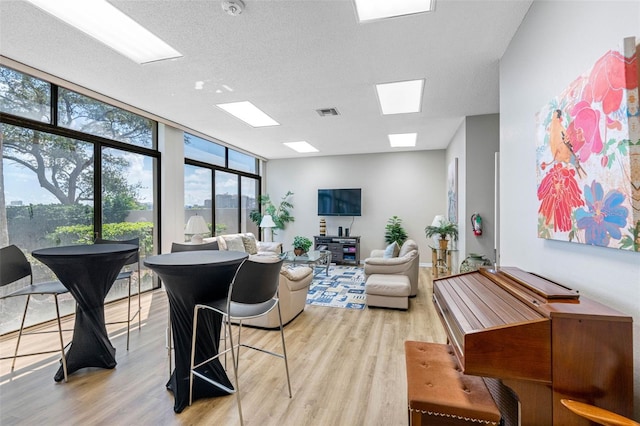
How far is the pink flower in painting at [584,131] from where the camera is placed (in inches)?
49.2

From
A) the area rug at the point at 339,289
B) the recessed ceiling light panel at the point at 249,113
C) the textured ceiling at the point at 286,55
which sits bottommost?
the area rug at the point at 339,289

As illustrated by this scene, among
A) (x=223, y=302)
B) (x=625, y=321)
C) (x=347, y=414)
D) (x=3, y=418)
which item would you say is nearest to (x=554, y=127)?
(x=625, y=321)

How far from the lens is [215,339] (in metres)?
2.07

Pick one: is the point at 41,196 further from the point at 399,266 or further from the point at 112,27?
the point at 399,266

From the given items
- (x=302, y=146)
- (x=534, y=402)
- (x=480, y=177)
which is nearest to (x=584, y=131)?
(x=534, y=402)

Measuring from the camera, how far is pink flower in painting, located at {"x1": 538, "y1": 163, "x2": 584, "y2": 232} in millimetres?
1428

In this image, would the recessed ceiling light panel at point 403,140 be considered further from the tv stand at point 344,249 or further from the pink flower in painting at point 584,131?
the pink flower in painting at point 584,131

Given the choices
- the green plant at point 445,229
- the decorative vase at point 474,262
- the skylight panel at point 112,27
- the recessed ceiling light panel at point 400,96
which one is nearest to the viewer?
the skylight panel at point 112,27

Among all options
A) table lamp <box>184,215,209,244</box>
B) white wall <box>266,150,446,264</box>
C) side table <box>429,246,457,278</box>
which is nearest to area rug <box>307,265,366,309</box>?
side table <box>429,246,457,278</box>

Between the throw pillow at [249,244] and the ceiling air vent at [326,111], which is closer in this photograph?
the ceiling air vent at [326,111]

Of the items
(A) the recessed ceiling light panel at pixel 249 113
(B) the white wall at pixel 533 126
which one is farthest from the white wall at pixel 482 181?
(A) the recessed ceiling light panel at pixel 249 113

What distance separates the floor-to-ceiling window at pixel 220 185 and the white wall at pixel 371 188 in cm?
82

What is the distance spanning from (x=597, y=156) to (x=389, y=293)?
9.14 ft

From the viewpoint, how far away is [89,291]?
88.4 inches
